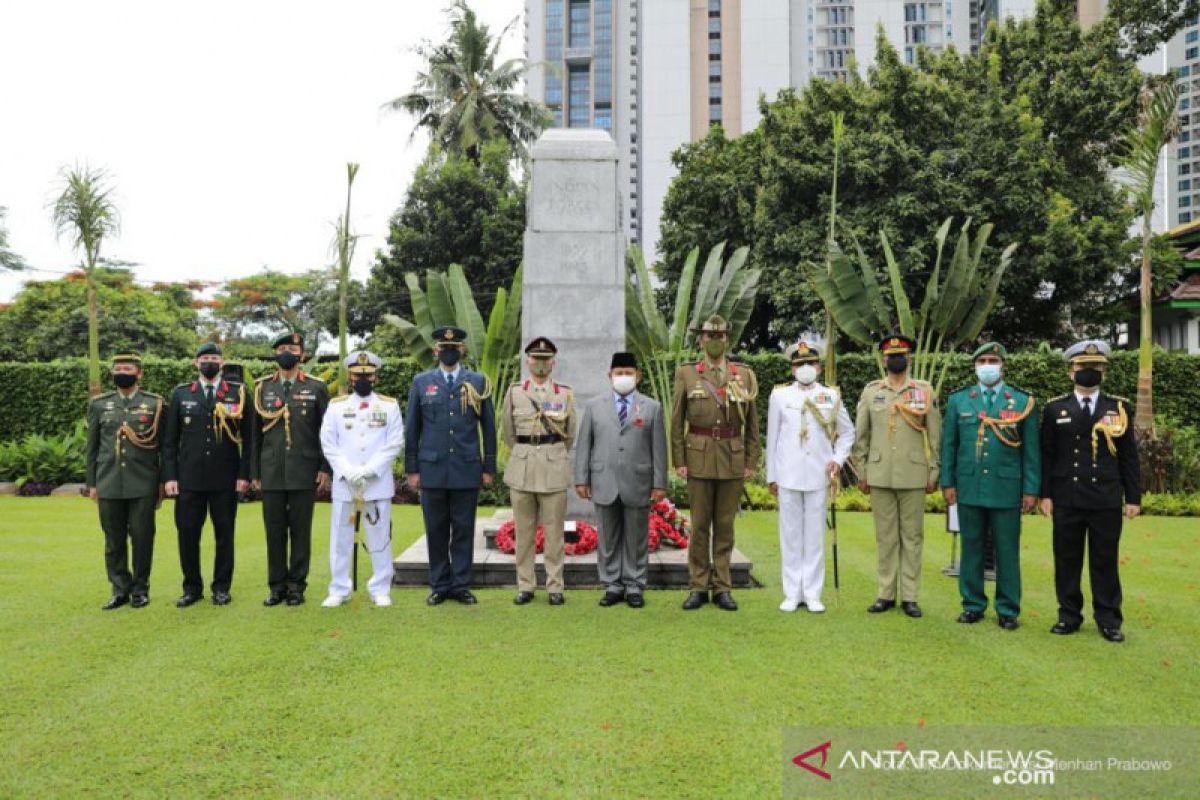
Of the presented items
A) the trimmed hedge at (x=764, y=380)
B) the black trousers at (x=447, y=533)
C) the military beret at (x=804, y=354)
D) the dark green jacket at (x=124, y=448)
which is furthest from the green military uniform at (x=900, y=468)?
the trimmed hedge at (x=764, y=380)

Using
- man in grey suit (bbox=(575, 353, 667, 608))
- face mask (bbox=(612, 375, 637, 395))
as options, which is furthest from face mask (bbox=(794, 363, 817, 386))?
face mask (bbox=(612, 375, 637, 395))

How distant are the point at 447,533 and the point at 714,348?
2123mm

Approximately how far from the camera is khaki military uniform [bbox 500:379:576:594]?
5449 millimetres

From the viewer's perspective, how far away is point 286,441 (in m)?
5.38

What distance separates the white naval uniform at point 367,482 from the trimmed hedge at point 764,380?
8.05 meters

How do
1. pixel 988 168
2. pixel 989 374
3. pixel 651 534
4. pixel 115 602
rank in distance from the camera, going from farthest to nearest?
pixel 988 168
pixel 651 534
pixel 115 602
pixel 989 374

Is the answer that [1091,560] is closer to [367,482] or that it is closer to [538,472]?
[538,472]

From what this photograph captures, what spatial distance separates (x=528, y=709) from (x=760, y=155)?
69.5ft

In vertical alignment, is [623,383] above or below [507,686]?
above

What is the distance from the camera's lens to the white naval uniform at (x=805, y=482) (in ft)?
17.1

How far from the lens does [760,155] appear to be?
74.1 ft

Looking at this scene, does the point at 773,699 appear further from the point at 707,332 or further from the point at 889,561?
the point at 707,332

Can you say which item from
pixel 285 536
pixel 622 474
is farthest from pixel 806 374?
pixel 285 536

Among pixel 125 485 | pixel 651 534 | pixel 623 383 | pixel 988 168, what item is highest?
pixel 988 168
